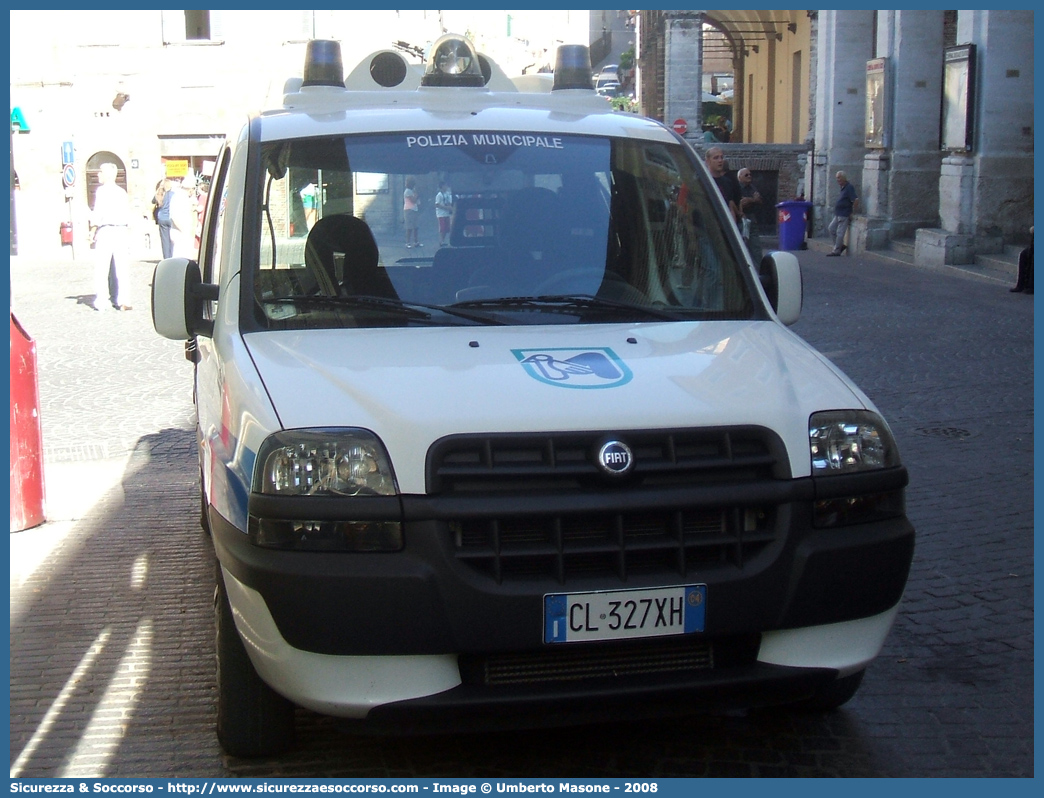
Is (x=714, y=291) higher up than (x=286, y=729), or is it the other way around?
(x=714, y=291)

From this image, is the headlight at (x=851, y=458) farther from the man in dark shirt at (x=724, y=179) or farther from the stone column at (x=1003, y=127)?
the stone column at (x=1003, y=127)

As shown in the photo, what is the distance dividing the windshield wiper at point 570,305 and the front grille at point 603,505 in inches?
36.7

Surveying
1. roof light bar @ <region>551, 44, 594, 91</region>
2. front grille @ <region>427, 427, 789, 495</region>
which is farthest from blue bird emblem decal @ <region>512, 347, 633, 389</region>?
roof light bar @ <region>551, 44, 594, 91</region>

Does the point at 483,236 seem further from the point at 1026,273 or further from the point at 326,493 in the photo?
the point at 1026,273

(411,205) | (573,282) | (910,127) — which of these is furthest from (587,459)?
(910,127)

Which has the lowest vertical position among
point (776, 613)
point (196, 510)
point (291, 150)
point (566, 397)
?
point (196, 510)

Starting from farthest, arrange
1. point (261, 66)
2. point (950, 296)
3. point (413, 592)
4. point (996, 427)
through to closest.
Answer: point (261, 66)
point (950, 296)
point (996, 427)
point (413, 592)

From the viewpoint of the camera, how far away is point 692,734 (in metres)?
4.22

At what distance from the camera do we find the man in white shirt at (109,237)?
17.6 metres

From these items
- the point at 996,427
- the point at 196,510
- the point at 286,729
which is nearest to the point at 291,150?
the point at 286,729

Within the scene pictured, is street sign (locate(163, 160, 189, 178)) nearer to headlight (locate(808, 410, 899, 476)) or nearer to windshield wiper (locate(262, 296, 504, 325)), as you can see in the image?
windshield wiper (locate(262, 296, 504, 325))

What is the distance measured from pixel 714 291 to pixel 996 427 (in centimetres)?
503

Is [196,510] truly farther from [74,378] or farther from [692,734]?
[74,378]

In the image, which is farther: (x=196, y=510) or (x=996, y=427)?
(x=996, y=427)
